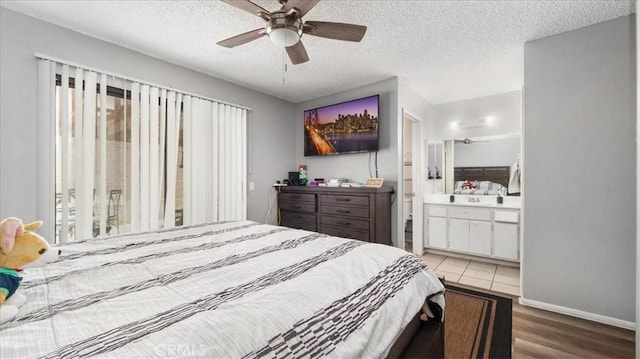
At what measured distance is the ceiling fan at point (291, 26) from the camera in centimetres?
158

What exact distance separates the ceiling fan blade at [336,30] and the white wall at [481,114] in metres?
2.97

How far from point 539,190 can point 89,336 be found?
308cm

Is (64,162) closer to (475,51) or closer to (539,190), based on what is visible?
(475,51)

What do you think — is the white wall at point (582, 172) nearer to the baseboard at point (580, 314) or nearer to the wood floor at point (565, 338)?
the baseboard at point (580, 314)

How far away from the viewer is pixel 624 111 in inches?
80.7

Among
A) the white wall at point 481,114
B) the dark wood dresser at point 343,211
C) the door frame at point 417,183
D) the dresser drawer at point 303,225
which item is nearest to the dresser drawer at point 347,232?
the dark wood dresser at point 343,211

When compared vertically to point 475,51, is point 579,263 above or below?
below

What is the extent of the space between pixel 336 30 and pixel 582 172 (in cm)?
231

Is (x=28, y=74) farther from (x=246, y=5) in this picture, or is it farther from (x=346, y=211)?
(x=346, y=211)

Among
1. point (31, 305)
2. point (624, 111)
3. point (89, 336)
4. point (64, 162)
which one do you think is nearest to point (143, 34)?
point (64, 162)

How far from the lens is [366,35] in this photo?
7.77 feet

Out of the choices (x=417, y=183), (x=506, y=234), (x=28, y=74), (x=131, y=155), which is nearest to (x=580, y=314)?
(x=506, y=234)

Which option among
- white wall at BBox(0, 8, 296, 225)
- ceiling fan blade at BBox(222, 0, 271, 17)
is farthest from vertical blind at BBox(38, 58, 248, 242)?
ceiling fan blade at BBox(222, 0, 271, 17)

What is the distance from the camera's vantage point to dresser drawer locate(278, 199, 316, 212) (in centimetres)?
357
